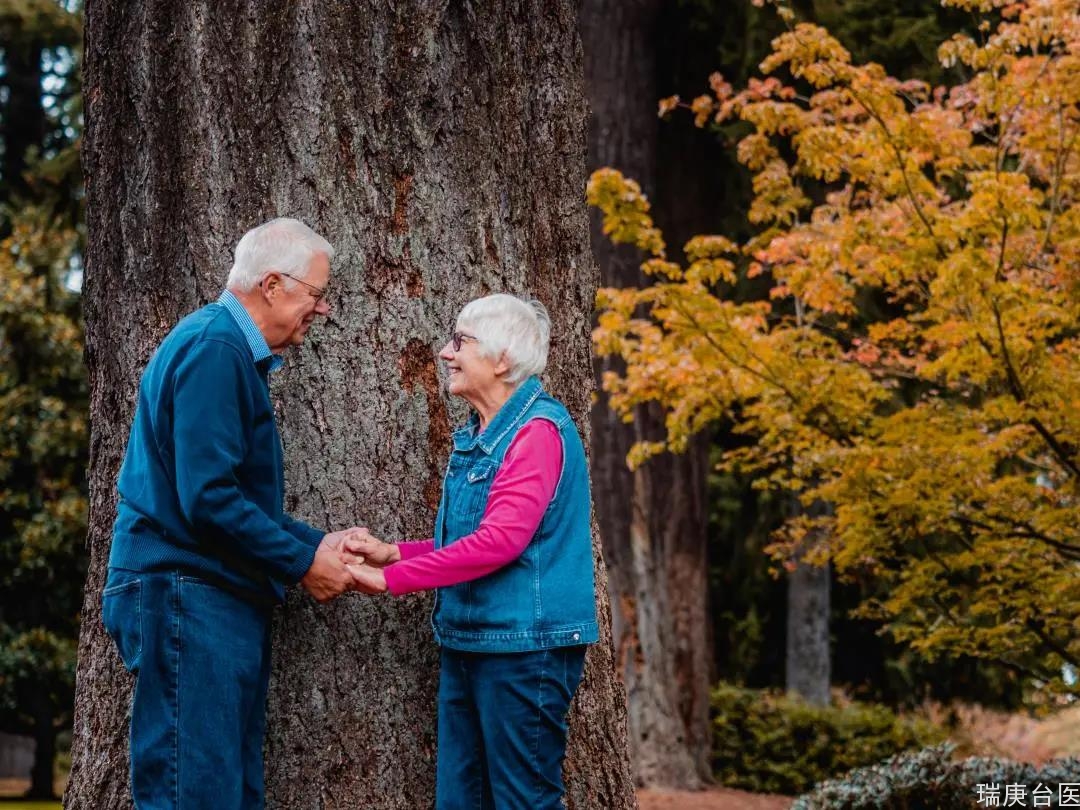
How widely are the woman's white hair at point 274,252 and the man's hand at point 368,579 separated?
2.42ft

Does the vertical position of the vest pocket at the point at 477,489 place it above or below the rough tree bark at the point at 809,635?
above

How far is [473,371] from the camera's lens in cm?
326

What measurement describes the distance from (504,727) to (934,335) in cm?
422

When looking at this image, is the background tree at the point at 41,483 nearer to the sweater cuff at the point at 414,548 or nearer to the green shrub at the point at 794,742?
the green shrub at the point at 794,742

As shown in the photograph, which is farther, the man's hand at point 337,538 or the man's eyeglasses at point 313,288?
the man's hand at point 337,538

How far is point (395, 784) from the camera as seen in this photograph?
135 inches

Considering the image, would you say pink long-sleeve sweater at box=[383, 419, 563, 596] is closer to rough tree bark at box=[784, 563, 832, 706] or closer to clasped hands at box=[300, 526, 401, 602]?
clasped hands at box=[300, 526, 401, 602]

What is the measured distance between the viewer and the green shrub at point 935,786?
6652 millimetres

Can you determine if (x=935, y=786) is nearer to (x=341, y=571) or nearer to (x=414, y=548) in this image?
(x=414, y=548)

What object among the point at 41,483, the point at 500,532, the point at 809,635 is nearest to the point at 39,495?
the point at 41,483

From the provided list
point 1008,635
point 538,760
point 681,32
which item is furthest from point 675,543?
point 538,760

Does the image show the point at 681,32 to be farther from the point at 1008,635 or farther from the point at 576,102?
the point at 576,102

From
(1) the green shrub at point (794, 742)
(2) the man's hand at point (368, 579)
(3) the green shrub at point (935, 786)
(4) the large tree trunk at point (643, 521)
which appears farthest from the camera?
(1) the green shrub at point (794, 742)

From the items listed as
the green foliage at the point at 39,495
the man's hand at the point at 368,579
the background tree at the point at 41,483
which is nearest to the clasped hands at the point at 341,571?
the man's hand at the point at 368,579
